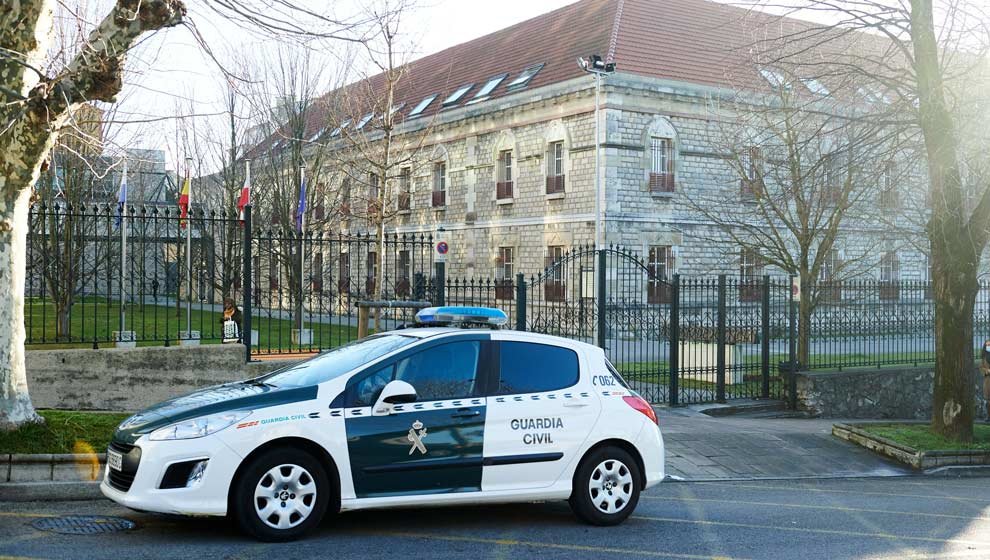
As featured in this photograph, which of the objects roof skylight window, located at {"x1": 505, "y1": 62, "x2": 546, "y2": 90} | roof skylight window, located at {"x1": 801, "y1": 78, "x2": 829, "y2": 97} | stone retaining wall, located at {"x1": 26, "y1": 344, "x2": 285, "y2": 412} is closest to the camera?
stone retaining wall, located at {"x1": 26, "y1": 344, "x2": 285, "y2": 412}

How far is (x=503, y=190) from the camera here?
115ft

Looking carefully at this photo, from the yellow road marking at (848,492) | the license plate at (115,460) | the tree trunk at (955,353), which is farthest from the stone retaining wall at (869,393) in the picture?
the license plate at (115,460)

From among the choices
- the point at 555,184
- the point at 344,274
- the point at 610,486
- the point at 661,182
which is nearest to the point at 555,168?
the point at 555,184

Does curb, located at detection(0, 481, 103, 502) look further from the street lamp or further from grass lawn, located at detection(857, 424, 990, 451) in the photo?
the street lamp

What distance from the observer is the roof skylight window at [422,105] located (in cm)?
3947

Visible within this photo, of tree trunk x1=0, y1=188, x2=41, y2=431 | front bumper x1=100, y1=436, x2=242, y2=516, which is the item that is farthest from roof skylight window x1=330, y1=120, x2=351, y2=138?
front bumper x1=100, y1=436, x2=242, y2=516


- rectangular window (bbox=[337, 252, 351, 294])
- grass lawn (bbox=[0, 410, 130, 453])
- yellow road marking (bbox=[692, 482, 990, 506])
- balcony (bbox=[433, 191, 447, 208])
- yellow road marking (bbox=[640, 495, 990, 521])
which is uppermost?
balcony (bbox=[433, 191, 447, 208])

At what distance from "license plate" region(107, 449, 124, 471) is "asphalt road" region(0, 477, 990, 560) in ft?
1.67

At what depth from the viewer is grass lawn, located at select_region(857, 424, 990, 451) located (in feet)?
42.9

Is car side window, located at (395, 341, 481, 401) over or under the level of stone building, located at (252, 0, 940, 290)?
under

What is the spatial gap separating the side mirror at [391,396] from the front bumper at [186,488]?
1082 mm

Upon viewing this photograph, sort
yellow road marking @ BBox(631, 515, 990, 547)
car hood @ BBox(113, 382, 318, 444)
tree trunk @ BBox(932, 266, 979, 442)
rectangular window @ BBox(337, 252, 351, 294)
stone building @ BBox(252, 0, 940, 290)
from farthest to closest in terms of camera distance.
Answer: stone building @ BBox(252, 0, 940, 290) → rectangular window @ BBox(337, 252, 351, 294) → tree trunk @ BBox(932, 266, 979, 442) → yellow road marking @ BBox(631, 515, 990, 547) → car hood @ BBox(113, 382, 318, 444)

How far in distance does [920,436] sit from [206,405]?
35.3ft

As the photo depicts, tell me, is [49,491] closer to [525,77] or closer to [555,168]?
[555,168]
